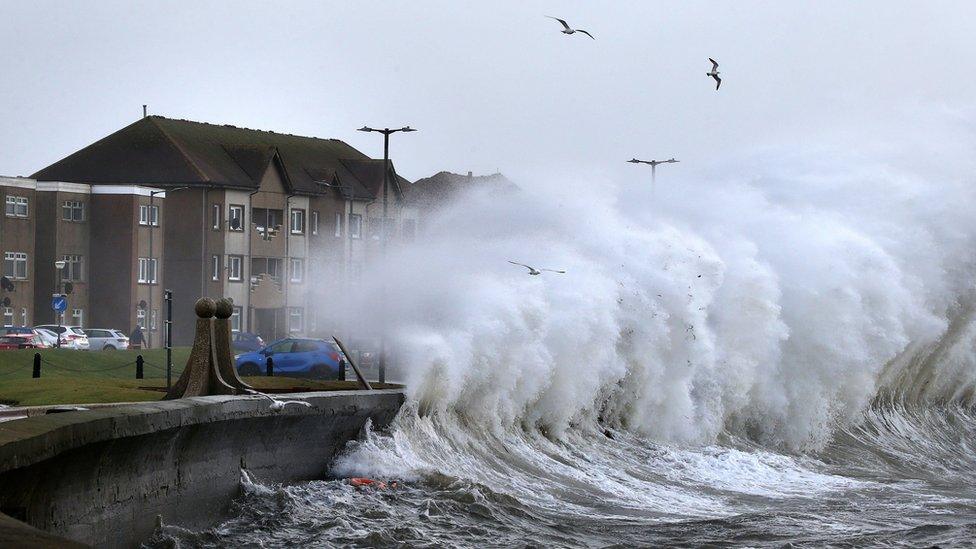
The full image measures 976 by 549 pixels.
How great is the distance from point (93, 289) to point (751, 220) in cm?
4145

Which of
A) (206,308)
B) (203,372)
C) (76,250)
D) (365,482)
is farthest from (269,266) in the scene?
(365,482)

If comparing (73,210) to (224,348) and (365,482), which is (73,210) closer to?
(224,348)

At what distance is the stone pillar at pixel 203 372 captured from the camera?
686 inches

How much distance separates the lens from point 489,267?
1013 inches

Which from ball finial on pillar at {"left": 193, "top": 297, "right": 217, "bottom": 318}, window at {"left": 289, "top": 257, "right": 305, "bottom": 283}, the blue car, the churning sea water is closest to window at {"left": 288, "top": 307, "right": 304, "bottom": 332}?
window at {"left": 289, "top": 257, "right": 305, "bottom": 283}

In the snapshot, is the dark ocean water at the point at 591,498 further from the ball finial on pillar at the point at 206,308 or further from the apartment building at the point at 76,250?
the apartment building at the point at 76,250

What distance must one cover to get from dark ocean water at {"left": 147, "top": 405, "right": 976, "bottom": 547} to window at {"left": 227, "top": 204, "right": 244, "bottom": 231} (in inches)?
1831

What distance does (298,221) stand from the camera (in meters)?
73.8

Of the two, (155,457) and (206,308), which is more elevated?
(206,308)

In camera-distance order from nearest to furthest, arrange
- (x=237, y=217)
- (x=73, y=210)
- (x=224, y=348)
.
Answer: (x=224, y=348)
(x=73, y=210)
(x=237, y=217)

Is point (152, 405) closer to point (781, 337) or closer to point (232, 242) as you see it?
point (781, 337)

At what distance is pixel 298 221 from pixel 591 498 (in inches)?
2205

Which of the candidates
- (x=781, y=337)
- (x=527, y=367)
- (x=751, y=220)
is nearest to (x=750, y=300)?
(x=781, y=337)

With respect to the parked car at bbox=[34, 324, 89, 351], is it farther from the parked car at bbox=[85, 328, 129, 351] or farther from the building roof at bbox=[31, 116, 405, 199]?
the building roof at bbox=[31, 116, 405, 199]
